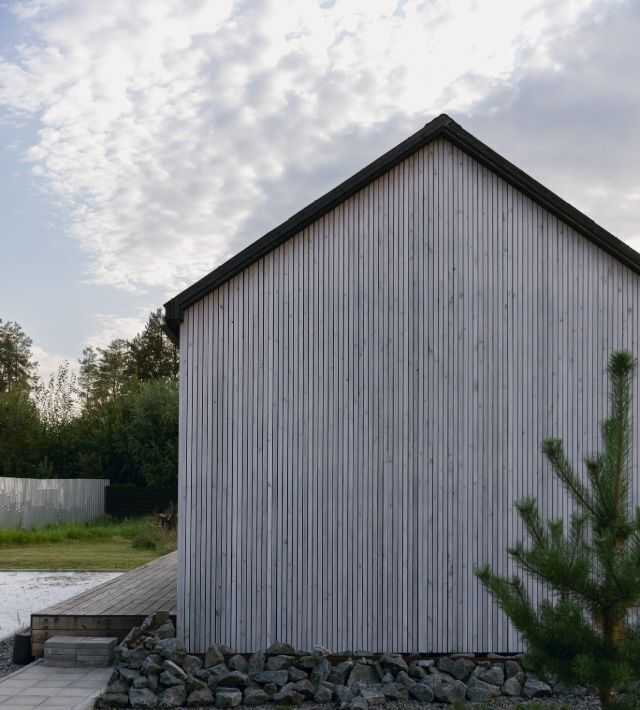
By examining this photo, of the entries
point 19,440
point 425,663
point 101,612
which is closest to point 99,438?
point 19,440

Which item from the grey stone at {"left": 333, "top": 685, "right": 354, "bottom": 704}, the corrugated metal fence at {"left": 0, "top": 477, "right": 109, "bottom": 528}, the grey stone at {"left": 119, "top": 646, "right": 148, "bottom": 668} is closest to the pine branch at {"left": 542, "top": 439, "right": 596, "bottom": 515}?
the grey stone at {"left": 333, "top": 685, "right": 354, "bottom": 704}

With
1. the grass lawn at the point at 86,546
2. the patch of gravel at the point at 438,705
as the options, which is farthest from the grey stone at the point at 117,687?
the grass lawn at the point at 86,546

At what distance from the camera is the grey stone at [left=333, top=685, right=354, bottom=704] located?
7.01 metres

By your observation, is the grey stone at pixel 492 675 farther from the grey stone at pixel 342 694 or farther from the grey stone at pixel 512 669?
the grey stone at pixel 342 694

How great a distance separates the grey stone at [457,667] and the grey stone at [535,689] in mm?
480

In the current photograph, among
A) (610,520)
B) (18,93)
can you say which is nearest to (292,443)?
(610,520)

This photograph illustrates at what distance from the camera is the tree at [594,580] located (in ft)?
12.6

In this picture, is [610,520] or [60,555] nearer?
[610,520]

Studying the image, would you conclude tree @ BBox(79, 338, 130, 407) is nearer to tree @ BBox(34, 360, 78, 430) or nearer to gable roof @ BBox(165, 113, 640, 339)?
tree @ BBox(34, 360, 78, 430)

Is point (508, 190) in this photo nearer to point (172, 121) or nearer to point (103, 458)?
point (172, 121)

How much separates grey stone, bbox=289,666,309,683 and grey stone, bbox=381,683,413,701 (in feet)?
2.28

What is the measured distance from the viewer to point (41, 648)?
8516 millimetres

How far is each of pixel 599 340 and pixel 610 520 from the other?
A: 14.3 feet

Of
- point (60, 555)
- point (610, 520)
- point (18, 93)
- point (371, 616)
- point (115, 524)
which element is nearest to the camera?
point (610, 520)
